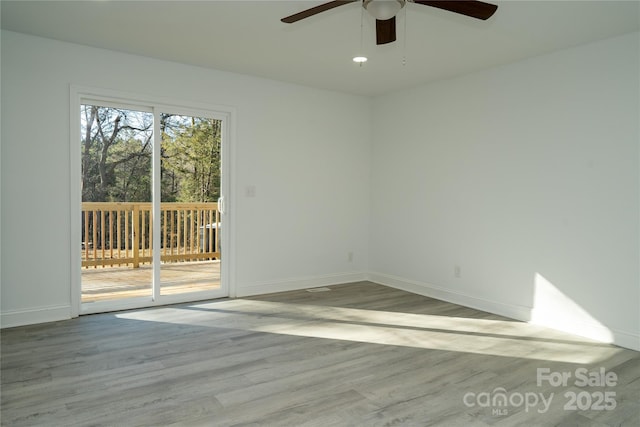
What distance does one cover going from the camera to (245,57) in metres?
4.11

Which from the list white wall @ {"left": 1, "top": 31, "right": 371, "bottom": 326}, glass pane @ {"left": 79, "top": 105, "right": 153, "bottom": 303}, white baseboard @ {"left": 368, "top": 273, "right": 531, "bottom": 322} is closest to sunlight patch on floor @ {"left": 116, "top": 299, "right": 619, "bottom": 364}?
white baseboard @ {"left": 368, "top": 273, "right": 531, "bottom": 322}

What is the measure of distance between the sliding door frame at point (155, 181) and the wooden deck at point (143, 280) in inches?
5.3

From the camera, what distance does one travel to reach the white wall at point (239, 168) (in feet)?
11.9

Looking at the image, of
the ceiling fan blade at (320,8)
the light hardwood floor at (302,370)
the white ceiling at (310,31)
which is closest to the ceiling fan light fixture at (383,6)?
the ceiling fan blade at (320,8)

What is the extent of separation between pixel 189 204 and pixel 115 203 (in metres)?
0.71

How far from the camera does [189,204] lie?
459cm

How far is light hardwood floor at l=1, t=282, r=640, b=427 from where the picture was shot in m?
2.27

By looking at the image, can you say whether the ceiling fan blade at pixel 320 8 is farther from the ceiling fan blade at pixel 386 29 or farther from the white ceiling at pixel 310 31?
the white ceiling at pixel 310 31

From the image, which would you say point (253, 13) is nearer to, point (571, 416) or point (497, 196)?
point (497, 196)

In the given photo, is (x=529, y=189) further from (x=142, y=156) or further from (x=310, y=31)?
(x=142, y=156)

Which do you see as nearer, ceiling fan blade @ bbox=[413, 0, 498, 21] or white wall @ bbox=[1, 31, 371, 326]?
ceiling fan blade @ bbox=[413, 0, 498, 21]

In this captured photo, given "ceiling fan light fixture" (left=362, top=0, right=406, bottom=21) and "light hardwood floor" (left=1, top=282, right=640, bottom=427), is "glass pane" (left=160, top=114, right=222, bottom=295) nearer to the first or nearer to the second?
"light hardwood floor" (left=1, top=282, right=640, bottom=427)

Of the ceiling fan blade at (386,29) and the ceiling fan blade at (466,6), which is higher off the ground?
the ceiling fan blade at (386,29)

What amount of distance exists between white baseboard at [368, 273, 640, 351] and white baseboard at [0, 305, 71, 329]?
351cm
